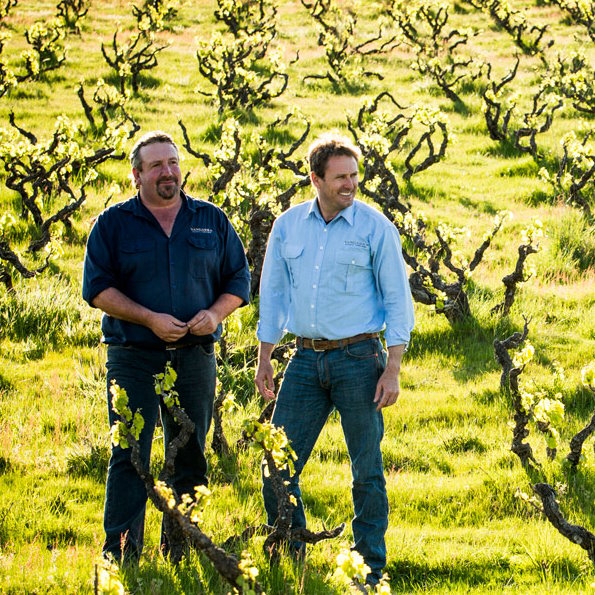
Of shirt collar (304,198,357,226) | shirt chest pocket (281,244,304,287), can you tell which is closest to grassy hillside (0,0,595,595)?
shirt chest pocket (281,244,304,287)

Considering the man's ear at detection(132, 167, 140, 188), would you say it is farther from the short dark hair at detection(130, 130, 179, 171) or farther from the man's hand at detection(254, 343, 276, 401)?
the man's hand at detection(254, 343, 276, 401)

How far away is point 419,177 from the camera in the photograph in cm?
1493

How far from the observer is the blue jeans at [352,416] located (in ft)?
15.3

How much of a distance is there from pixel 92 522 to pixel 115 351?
145 cm

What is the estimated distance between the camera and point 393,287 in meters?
4.70

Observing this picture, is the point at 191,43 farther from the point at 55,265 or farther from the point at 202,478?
the point at 202,478

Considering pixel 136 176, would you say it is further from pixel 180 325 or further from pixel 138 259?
pixel 180 325

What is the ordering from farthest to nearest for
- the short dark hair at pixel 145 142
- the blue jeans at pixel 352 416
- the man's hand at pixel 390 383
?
1. the short dark hair at pixel 145 142
2. the blue jeans at pixel 352 416
3. the man's hand at pixel 390 383

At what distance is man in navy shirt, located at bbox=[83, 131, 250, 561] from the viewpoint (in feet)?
15.8

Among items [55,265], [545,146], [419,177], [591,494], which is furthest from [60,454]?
[545,146]

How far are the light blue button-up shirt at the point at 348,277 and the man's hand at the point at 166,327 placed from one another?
614 mm

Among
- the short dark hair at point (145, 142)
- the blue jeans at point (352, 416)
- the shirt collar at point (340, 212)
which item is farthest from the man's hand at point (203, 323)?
the short dark hair at point (145, 142)

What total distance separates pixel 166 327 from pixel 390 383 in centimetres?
122

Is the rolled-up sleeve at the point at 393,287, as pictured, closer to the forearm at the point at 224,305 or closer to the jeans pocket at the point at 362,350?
the jeans pocket at the point at 362,350
